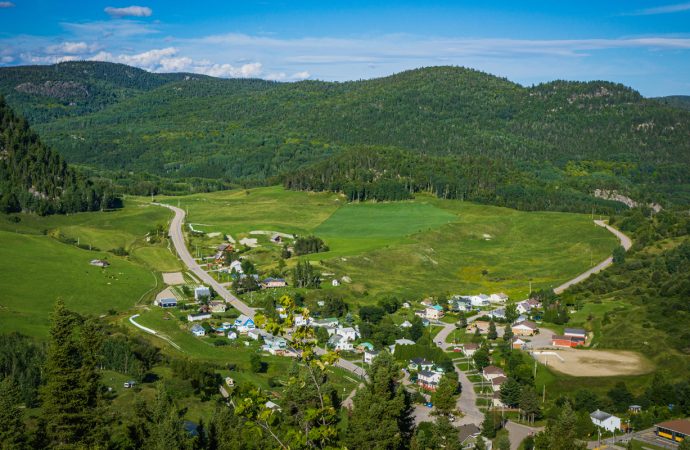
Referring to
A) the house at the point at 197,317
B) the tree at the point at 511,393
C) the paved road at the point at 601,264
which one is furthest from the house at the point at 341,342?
the paved road at the point at 601,264

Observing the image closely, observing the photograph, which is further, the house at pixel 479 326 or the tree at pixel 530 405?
the house at pixel 479 326

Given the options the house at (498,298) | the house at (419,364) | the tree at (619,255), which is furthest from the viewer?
the tree at (619,255)

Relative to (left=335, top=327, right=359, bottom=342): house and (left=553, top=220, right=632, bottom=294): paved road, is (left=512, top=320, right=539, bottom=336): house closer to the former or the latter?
→ (left=335, top=327, right=359, bottom=342): house

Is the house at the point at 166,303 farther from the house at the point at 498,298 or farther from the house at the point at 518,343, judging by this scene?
the house at the point at 498,298

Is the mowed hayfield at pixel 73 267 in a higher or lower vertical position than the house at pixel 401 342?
higher

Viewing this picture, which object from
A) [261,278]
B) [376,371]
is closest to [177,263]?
[261,278]

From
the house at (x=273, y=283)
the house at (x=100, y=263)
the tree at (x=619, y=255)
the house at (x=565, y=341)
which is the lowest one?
the house at (x=565, y=341)

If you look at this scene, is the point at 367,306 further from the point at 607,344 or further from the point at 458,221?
the point at 458,221

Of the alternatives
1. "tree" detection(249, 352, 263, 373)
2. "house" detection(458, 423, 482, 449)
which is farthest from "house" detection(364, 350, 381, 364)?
"house" detection(458, 423, 482, 449)
